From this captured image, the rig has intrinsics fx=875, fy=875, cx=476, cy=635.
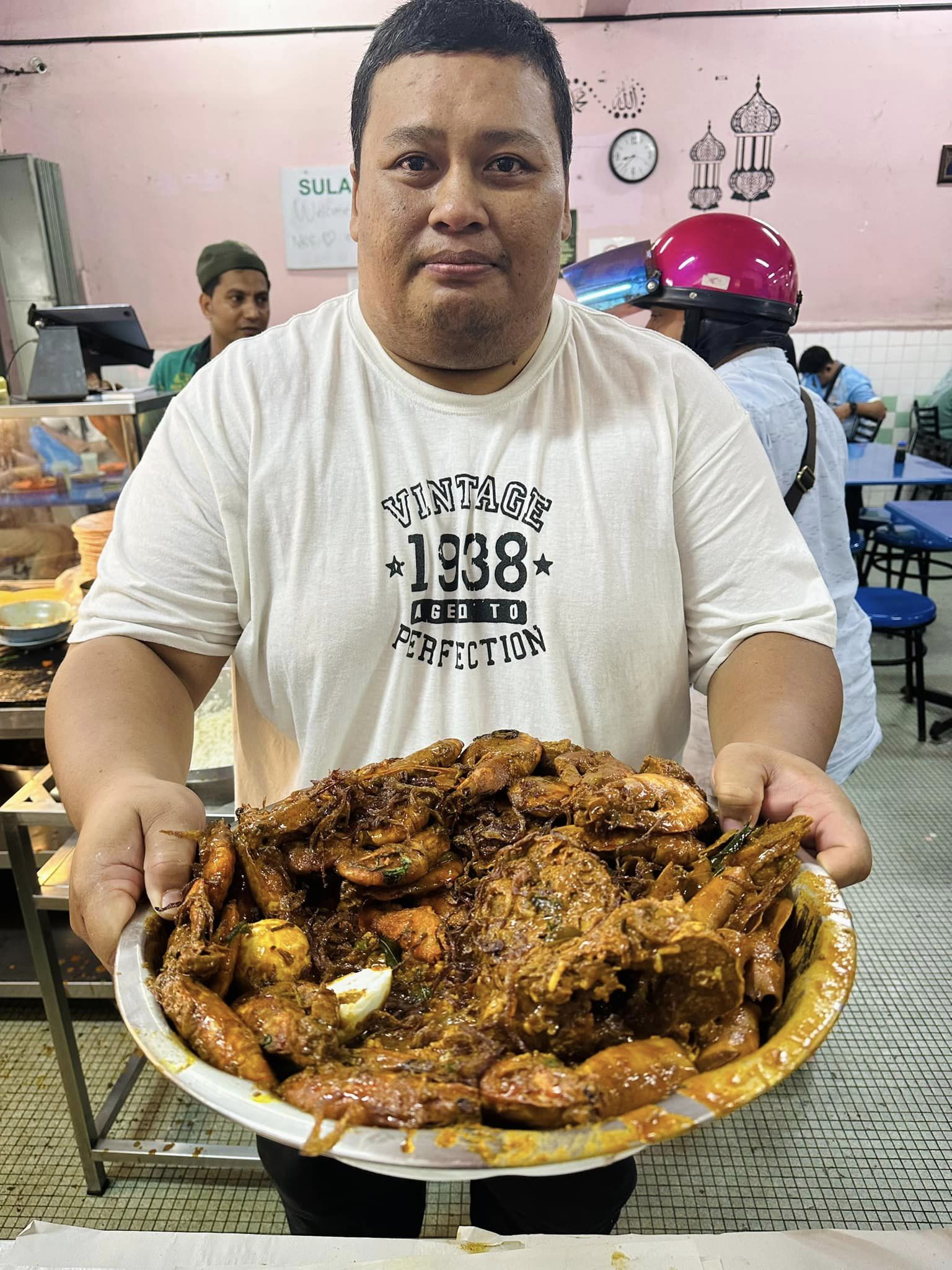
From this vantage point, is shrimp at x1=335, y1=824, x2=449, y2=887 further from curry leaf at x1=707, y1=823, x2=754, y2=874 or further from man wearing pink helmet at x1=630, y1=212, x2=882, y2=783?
man wearing pink helmet at x1=630, y1=212, x2=882, y2=783

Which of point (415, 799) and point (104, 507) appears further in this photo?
point (104, 507)

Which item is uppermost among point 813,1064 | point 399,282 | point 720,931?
point 399,282

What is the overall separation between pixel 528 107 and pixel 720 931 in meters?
1.19

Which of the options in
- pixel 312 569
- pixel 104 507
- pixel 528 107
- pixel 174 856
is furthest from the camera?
pixel 104 507

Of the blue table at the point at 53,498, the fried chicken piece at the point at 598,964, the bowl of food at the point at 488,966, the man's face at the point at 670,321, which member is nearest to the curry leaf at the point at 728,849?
the bowl of food at the point at 488,966

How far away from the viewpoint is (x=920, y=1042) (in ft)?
8.80

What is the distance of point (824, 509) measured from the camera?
8.38 feet

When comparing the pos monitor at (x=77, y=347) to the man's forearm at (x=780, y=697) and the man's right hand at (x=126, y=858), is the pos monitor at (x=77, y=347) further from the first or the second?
the man's forearm at (x=780, y=697)

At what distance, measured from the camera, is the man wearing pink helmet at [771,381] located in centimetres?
246

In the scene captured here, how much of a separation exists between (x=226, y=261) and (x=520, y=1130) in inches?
177

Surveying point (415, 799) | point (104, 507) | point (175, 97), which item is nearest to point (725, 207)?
point (175, 97)

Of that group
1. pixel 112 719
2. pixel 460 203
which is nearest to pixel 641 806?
pixel 112 719

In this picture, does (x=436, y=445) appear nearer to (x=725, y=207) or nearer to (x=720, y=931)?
(x=720, y=931)

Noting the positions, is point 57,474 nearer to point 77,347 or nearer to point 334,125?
point 77,347
